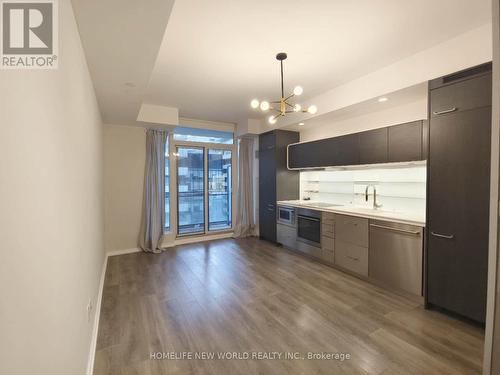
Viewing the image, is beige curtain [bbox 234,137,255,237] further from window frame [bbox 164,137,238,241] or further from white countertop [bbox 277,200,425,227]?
white countertop [bbox 277,200,425,227]

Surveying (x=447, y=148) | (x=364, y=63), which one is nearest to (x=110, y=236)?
(x=364, y=63)

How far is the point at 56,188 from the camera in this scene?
3.44 feet

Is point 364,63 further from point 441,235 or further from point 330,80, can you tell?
point 441,235

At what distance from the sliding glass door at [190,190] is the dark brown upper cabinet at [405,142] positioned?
3.81m

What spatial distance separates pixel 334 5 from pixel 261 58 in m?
0.97

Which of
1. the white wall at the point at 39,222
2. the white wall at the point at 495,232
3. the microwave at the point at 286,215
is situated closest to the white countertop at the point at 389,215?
the microwave at the point at 286,215

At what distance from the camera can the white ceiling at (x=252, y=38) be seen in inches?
67.4

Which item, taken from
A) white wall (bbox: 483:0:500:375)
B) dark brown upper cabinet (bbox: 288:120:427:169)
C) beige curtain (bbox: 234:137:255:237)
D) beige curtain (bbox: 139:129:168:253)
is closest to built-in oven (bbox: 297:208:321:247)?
dark brown upper cabinet (bbox: 288:120:427:169)

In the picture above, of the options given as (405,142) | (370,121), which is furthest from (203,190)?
(405,142)

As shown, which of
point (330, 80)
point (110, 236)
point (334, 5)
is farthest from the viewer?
point (110, 236)

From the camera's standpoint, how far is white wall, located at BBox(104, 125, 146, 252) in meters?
4.42

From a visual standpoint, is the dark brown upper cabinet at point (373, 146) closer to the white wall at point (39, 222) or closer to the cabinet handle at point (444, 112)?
the cabinet handle at point (444, 112)

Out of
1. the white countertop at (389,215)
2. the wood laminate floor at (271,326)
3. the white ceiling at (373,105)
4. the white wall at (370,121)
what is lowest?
the wood laminate floor at (271,326)

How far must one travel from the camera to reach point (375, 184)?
3.76 metres
